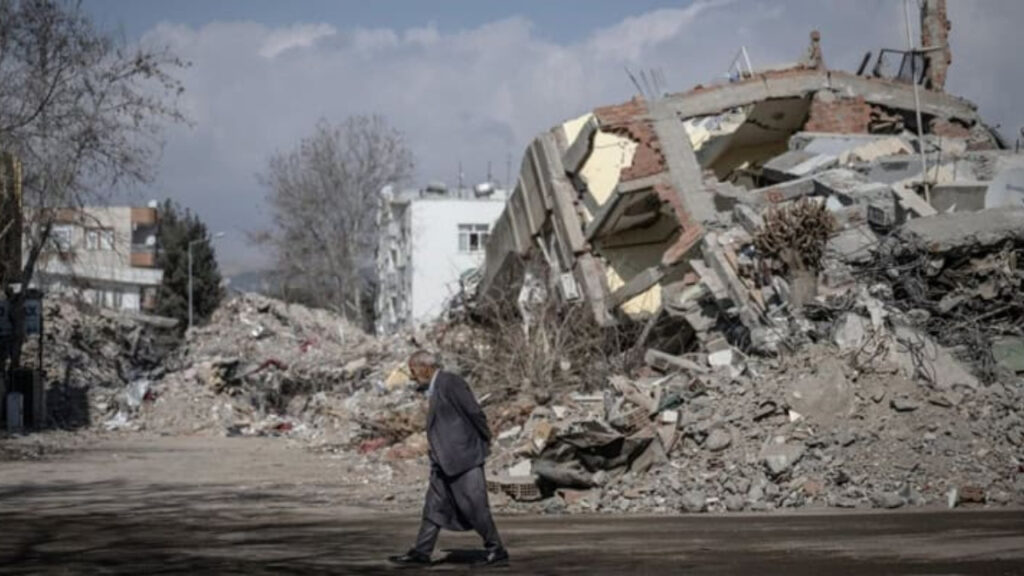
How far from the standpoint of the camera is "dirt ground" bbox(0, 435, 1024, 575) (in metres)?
10.1

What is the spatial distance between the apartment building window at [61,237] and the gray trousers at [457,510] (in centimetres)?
2512

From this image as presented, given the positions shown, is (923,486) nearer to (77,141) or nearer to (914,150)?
(914,150)

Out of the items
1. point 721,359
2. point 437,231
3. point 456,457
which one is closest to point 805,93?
point 721,359

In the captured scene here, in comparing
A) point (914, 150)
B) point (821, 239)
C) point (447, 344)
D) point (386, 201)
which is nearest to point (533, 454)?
point (821, 239)

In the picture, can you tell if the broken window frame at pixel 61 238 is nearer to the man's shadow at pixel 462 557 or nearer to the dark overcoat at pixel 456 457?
the man's shadow at pixel 462 557

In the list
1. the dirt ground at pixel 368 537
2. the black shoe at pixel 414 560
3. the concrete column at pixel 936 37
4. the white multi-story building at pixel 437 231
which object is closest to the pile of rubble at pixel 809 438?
the dirt ground at pixel 368 537

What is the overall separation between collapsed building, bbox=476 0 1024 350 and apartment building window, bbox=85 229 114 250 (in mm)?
8979

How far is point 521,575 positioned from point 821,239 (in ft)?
40.5

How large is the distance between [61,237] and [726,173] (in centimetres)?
A: 1602

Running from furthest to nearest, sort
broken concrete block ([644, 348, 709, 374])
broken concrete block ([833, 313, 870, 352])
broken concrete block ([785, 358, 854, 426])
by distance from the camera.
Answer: broken concrete block ([644, 348, 709, 374])
broken concrete block ([833, 313, 870, 352])
broken concrete block ([785, 358, 854, 426])

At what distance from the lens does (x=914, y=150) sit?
29188 mm

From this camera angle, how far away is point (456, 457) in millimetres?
10555

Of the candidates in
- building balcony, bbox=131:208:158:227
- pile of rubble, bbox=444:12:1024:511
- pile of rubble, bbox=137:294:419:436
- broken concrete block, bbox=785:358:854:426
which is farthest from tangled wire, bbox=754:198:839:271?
building balcony, bbox=131:208:158:227

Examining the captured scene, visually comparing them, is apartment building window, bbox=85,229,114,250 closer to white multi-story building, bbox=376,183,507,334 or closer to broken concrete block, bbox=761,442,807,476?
broken concrete block, bbox=761,442,807,476
